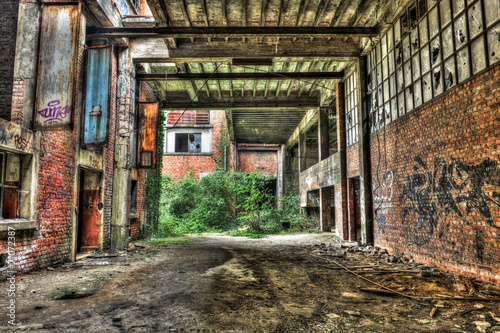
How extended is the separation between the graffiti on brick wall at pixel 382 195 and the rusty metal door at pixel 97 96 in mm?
6760

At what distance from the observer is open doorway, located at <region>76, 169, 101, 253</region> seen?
811 centimetres

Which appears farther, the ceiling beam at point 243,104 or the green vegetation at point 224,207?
the green vegetation at point 224,207

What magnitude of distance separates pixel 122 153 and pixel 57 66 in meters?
3.54

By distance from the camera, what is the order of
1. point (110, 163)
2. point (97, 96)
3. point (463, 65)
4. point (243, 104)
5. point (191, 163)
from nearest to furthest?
1. point (463, 65)
2. point (97, 96)
3. point (110, 163)
4. point (243, 104)
5. point (191, 163)

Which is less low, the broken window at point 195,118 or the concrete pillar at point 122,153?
the broken window at point 195,118

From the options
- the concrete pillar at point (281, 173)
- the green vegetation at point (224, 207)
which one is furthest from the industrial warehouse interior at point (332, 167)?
the concrete pillar at point (281, 173)

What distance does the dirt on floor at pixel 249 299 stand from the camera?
2.99 meters

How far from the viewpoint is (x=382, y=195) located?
24.9ft

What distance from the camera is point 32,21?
5945mm

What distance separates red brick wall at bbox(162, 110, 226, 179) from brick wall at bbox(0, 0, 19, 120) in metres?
14.7

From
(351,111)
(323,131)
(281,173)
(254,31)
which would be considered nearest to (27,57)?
(254,31)

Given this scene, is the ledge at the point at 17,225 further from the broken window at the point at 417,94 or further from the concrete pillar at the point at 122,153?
the broken window at the point at 417,94

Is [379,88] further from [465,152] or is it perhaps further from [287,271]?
[287,271]

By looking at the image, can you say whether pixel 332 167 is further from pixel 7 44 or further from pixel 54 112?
pixel 7 44
